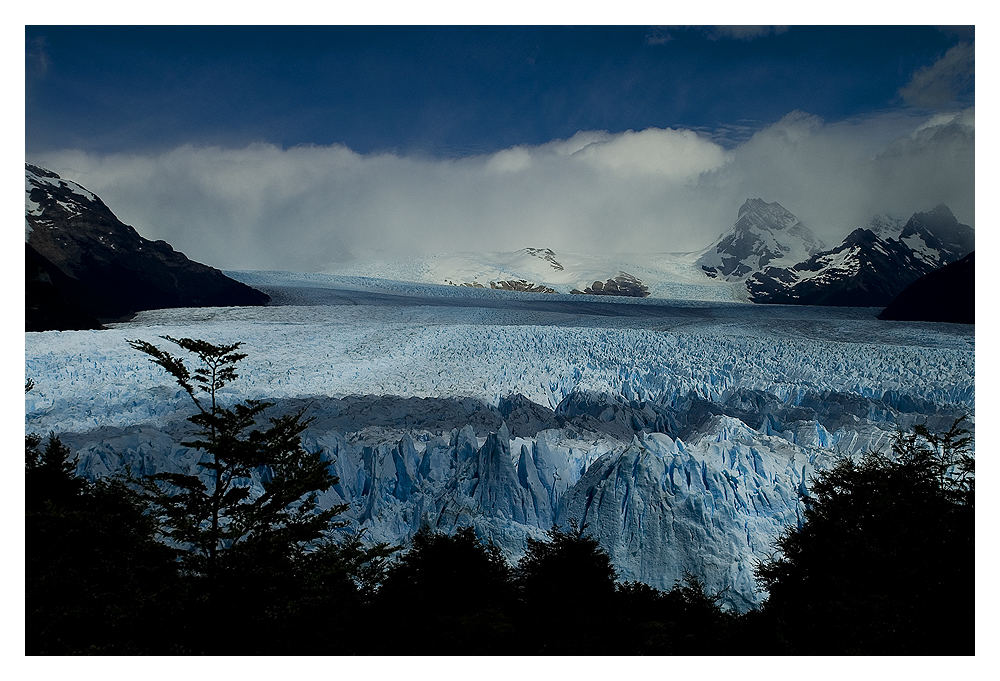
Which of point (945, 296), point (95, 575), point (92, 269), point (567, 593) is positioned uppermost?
point (92, 269)

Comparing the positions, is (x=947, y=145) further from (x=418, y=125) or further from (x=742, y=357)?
(x=418, y=125)

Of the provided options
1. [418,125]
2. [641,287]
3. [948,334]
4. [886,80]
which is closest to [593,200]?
[641,287]

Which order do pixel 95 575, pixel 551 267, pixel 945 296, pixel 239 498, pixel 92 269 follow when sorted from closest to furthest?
pixel 95 575
pixel 239 498
pixel 945 296
pixel 92 269
pixel 551 267

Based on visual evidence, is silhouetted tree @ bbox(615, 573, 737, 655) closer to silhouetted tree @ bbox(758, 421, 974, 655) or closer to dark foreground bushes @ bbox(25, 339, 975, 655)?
dark foreground bushes @ bbox(25, 339, 975, 655)

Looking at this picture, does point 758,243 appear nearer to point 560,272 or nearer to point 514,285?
point 560,272

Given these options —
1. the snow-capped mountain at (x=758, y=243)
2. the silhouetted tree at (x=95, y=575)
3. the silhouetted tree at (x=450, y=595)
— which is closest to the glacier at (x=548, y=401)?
the silhouetted tree at (x=450, y=595)

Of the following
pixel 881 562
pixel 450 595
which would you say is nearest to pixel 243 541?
pixel 450 595

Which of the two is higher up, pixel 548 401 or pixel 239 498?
pixel 548 401
